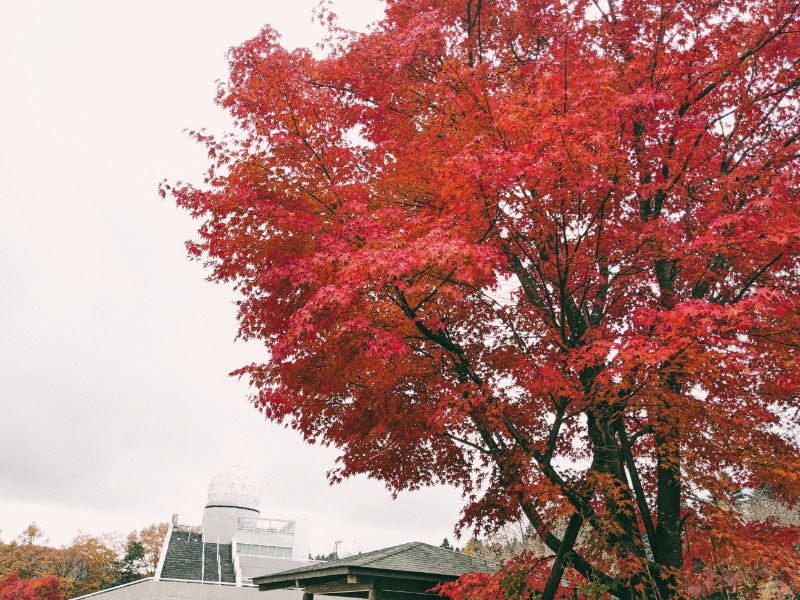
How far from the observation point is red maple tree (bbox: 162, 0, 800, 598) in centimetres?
593

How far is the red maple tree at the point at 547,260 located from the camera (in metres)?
5.93

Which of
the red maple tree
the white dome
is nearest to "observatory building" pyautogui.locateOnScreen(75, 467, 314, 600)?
the white dome

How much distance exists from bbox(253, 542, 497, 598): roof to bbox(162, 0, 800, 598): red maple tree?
12.7 feet

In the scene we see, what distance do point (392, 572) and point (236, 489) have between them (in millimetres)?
30530

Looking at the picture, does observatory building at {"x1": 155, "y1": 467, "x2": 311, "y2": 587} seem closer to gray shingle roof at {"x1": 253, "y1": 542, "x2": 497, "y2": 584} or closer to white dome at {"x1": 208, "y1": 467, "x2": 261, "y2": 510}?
white dome at {"x1": 208, "y1": 467, "x2": 261, "y2": 510}

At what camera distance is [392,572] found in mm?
11203

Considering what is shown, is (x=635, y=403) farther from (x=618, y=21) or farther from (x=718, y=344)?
(x=618, y=21)

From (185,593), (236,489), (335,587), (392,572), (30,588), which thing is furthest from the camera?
(236,489)

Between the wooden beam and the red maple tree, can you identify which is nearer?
the red maple tree

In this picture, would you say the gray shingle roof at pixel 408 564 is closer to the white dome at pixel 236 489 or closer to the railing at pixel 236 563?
the railing at pixel 236 563

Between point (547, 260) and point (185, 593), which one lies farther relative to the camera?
point (185, 593)

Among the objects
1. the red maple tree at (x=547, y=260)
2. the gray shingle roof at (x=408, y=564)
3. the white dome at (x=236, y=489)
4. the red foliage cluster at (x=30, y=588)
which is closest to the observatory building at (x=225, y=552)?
the white dome at (x=236, y=489)

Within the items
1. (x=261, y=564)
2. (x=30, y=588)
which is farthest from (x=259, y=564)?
(x=30, y=588)

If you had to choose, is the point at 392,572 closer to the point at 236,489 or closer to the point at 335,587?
the point at 335,587
